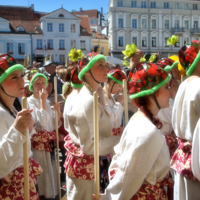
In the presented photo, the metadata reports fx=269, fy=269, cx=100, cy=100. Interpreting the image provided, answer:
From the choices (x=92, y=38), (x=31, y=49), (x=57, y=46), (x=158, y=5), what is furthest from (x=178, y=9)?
(x=31, y=49)

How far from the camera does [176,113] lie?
2.45m

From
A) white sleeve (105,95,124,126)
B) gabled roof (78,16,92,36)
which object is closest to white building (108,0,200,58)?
gabled roof (78,16,92,36)

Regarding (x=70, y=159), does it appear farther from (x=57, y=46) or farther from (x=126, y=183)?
(x=57, y=46)

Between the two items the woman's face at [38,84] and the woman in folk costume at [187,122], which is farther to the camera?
the woman's face at [38,84]

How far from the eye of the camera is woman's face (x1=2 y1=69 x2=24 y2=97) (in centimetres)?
228

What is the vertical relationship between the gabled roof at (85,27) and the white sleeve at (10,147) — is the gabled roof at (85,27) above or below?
above

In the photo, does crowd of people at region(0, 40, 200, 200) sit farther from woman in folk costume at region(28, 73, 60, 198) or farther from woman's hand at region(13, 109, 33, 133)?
woman in folk costume at region(28, 73, 60, 198)

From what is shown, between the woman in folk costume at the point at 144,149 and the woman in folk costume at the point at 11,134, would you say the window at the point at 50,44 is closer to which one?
the woman in folk costume at the point at 11,134

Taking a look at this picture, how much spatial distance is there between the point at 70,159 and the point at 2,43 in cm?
4208

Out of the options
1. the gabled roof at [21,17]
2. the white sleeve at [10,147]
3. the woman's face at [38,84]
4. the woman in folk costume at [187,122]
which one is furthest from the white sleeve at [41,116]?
the gabled roof at [21,17]

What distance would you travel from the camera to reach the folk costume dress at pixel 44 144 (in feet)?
12.8

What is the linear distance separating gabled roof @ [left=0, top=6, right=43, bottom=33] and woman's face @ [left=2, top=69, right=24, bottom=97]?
42794 mm

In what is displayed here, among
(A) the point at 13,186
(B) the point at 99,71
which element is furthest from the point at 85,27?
(A) the point at 13,186

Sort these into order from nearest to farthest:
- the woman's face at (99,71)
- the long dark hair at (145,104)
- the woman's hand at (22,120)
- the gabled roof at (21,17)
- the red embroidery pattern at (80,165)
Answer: the woman's hand at (22,120) < the long dark hair at (145,104) < the red embroidery pattern at (80,165) < the woman's face at (99,71) < the gabled roof at (21,17)
